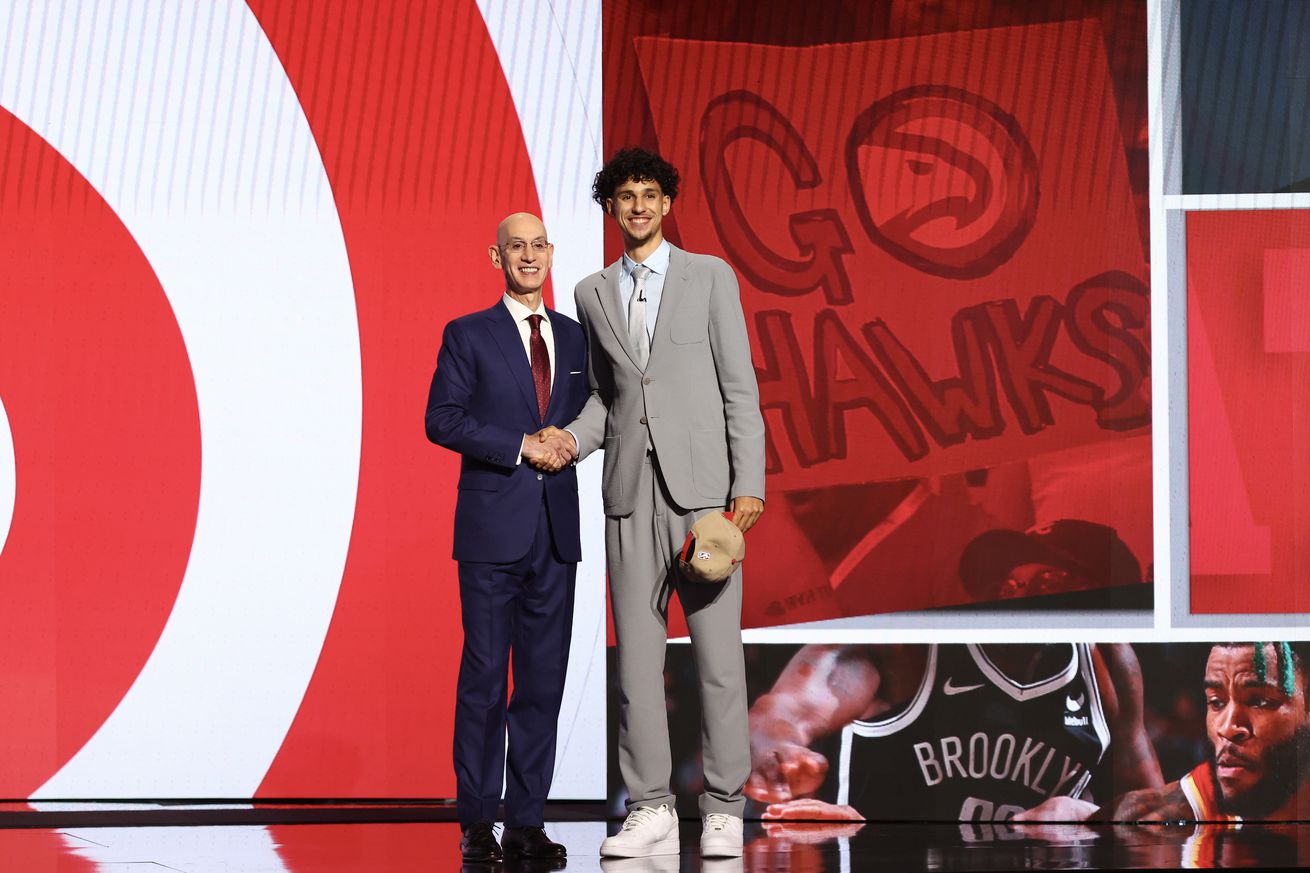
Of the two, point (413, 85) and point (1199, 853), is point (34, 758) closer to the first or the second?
point (413, 85)

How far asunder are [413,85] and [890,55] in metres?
1.46

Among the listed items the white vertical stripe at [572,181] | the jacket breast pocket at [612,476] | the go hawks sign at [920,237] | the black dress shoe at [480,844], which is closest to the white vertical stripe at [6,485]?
the white vertical stripe at [572,181]

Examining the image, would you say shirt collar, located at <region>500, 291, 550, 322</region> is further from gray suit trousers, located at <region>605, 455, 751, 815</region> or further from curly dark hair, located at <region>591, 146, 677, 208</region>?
gray suit trousers, located at <region>605, 455, 751, 815</region>

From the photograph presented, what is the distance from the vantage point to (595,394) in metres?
3.53

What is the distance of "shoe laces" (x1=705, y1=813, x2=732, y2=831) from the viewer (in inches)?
129

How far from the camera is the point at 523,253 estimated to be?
11.4ft

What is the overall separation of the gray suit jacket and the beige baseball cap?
0.11 meters

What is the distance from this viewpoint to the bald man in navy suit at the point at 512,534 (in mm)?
3398

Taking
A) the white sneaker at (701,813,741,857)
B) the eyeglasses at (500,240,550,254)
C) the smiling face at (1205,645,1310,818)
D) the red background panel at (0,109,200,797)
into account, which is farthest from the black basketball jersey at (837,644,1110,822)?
the red background panel at (0,109,200,797)

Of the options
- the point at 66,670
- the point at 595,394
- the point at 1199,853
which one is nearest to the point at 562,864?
the point at 595,394

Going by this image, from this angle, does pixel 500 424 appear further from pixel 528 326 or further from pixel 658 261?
pixel 658 261

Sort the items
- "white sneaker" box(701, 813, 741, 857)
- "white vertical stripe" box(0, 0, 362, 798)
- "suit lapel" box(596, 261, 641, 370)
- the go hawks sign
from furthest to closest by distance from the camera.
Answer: "white vertical stripe" box(0, 0, 362, 798) < the go hawks sign < "suit lapel" box(596, 261, 641, 370) < "white sneaker" box(701, 813, 741, 857)

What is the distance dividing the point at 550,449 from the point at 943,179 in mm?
1628

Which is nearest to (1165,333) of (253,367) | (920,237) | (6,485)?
(920,237)
